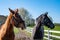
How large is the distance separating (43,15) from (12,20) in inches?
103

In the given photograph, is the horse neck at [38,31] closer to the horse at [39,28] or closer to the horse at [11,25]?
the horse at [39,28]

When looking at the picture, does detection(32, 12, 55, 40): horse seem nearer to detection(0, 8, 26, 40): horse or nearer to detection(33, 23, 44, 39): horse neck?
detection(33, 23, 44, 39): horse neck

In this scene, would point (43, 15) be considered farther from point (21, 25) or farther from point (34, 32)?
point (21, 25)

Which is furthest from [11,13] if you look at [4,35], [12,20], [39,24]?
[39,24]

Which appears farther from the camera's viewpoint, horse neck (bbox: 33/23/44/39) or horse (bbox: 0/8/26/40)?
horse neck (bbox: 33/23/44/39)

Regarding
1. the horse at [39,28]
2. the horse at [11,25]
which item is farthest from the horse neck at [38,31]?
the horse at [11,25]

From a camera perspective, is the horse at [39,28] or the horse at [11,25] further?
the horse at [39,28]

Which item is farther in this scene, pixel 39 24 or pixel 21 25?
pixel 39 24

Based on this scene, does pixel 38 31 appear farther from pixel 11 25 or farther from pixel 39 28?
pixel 11 25

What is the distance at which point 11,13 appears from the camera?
7.25 meters

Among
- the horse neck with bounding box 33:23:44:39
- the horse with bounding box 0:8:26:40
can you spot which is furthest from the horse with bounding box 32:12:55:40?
the horse with bounding box 0:8:26:40

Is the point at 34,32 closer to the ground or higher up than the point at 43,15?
closer to the ground

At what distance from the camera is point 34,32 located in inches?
365

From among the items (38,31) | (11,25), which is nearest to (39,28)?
(38,31)
